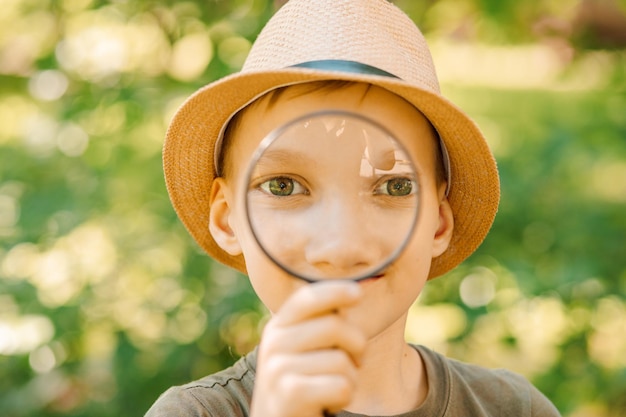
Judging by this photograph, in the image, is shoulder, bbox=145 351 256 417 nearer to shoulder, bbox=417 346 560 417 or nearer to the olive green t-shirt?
the olive green t-shirt

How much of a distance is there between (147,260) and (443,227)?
1913 mm

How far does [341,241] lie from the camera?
216 centimetres

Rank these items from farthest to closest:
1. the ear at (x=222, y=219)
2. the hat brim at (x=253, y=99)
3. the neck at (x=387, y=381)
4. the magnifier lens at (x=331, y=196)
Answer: the ear at (x=222, y=219), the neck at (x=387, y=381), the hat brim at (x=253, y=99), the magnifier lens at (x=331, y=196)

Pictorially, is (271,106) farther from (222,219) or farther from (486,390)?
(486,390)

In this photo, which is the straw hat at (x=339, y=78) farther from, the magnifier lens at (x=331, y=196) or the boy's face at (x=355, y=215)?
the magnifier lens at (x=331, y=196)

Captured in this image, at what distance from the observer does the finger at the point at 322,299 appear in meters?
1.78

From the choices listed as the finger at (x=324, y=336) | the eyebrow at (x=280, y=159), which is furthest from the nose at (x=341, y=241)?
the finger at (x=324, y=336)

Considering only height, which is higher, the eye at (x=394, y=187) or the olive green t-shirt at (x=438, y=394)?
the eye at (x=394, y=187)

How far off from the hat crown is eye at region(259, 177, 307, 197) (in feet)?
1.39

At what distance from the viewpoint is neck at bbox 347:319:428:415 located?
2.71 meters

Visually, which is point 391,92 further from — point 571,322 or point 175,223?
point 571,322

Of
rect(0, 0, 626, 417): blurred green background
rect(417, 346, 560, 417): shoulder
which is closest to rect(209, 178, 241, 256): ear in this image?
rect(417, 346, 560, 417): shoulder

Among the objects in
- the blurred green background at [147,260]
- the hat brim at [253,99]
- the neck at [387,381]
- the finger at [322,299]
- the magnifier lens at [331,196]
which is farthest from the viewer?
the blurred green background at [147,260]

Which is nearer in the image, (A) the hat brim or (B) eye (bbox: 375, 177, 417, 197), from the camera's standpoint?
(B) eye (bbox: 375, 177, 417, 197)
